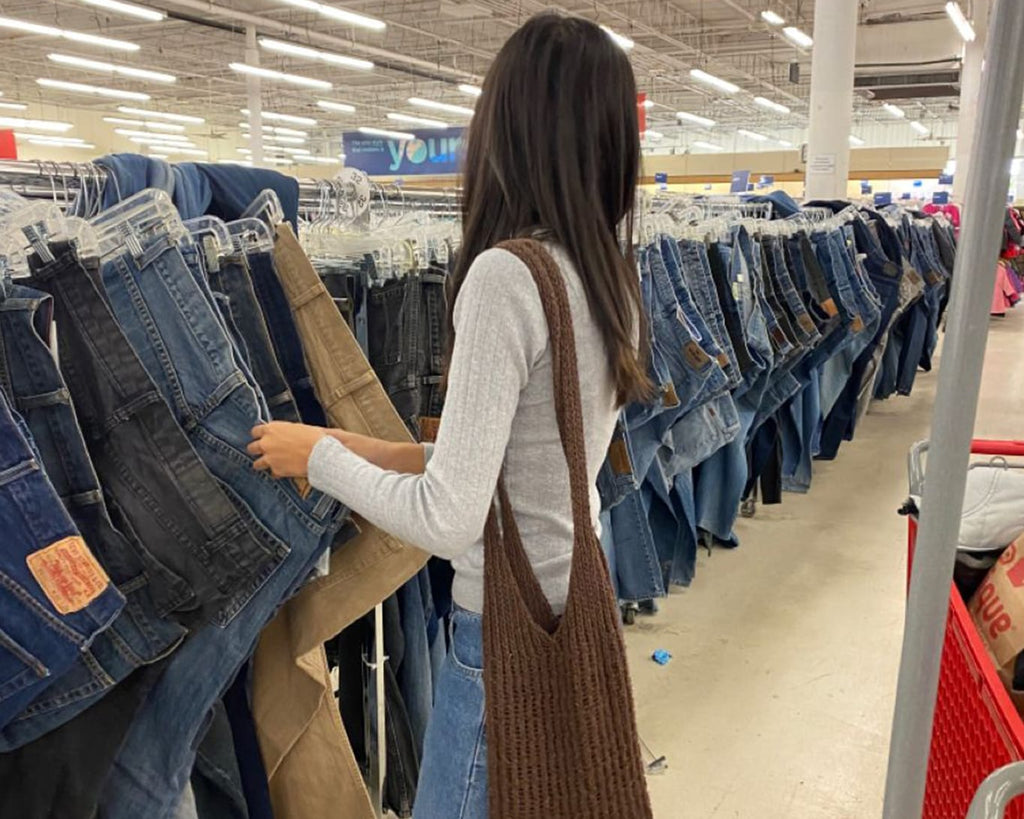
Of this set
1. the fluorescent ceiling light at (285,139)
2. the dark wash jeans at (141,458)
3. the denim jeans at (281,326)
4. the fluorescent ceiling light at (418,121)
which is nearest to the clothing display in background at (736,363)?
the denim jeans at (281,326)

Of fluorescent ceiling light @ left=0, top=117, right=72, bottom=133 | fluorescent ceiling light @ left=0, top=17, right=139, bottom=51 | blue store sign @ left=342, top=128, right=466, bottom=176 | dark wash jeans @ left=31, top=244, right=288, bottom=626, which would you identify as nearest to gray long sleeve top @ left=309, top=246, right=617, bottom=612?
dark wash jeans @ left=31, top=244, right=288, bottom=626

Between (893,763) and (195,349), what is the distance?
3.42 ft

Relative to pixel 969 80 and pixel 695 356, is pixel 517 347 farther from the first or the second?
pixel 969 80

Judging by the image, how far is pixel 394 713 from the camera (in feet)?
6.75

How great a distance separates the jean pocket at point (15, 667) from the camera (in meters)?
1.11

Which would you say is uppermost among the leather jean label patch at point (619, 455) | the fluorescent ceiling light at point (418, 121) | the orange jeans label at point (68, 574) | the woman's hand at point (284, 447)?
the fluorescent ceiling light at point (418, 121)

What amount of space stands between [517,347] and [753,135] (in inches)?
1269

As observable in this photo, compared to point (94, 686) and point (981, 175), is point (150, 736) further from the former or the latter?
point (981, 175)

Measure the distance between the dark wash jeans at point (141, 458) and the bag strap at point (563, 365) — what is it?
0.43 metres

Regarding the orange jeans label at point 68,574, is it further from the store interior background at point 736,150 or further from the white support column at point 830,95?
the white support column at point 830,95

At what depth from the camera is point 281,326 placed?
1.59 m

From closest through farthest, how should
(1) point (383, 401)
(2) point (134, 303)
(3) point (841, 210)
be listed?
1. (2) point (134, 303)
2. (1) point (383, 401)
3. (3) point (841, 210)

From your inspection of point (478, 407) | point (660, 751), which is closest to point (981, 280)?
point (478, 407)

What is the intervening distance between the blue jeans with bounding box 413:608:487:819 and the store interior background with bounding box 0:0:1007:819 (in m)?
0.79
